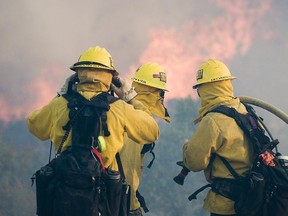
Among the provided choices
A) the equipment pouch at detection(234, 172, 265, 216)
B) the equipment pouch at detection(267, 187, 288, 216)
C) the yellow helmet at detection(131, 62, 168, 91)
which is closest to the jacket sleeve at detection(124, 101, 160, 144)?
the equipment pouch at detection(234, 172, 265, 216)

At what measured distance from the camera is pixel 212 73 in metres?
6.00

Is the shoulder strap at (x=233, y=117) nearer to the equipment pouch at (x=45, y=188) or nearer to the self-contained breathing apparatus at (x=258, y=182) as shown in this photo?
the self-contained breathing apparatus at (x=258, y=182)

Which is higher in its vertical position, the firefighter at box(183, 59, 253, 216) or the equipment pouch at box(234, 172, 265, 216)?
the firefighter at box(183, 59, 253, 216)

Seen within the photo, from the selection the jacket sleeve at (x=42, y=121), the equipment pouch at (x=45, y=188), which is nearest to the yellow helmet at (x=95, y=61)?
the jacket sleeve at (x=42, y=121)

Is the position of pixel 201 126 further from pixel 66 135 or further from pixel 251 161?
pixel 66 135

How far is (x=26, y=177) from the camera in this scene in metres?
64.6

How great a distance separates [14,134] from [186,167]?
85.5 m

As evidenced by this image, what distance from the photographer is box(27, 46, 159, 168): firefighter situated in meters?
4.75

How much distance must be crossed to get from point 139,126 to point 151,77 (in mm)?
2161

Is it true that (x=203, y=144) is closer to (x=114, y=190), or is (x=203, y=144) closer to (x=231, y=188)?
(x=231, y=188)

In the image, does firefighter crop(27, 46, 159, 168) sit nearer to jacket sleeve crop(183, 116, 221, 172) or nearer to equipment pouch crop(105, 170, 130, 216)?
equipment pouch crop(105, 170, 130, 216)

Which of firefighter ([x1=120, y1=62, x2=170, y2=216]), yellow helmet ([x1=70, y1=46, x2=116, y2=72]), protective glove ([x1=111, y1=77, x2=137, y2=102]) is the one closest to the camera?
yellow helmet ([x1=70, y1=46, x2=116, y2=72])

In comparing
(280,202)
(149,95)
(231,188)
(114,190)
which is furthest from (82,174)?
(149,95)

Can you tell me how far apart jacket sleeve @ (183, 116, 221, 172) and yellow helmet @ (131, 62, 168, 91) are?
1.56 meters
